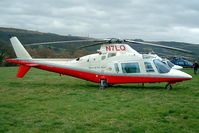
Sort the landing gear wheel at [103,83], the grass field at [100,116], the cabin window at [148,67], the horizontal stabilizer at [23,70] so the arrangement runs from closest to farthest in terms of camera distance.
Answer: the grass field at [100,116] < the cabin window at [148,67] < the landing gear wheel at [103,83] < the horizontal stabilizer at [23,70]

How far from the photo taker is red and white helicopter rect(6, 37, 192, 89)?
13719 mm

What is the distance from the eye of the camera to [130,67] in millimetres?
14156

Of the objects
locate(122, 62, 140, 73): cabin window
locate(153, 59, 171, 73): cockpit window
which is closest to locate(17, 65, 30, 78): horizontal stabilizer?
locate(122, 62, 140, 73): cabin window

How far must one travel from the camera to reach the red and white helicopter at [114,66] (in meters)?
13.7

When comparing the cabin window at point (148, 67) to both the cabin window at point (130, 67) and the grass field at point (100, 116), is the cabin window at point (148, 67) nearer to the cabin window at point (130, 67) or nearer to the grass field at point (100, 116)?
the cabin window at point (130, 67)

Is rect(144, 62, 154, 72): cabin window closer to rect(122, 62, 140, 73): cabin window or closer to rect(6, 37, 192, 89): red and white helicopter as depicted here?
rect(6, 37, 192, 89): red and white helicopter

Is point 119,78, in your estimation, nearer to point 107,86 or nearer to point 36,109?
point 107,86

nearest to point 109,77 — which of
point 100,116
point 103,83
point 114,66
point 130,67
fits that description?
point 103,83

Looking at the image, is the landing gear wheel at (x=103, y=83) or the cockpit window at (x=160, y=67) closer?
the cockpit window at (x=160, y=67)

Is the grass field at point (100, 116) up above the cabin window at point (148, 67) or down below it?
below

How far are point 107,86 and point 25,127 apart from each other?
9394 millimetres

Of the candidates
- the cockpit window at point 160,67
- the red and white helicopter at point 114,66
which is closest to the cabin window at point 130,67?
the red and white helicopter at point 114,66

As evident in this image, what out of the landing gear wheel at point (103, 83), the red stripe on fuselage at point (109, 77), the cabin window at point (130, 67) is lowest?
the landing gear wheel at point (103, 83)

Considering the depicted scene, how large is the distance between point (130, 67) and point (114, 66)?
3.35 feet
